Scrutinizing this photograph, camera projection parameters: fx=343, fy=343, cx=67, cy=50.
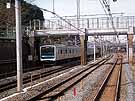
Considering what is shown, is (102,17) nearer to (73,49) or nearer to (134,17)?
(134,17)

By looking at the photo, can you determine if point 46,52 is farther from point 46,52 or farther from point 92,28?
point 92,28

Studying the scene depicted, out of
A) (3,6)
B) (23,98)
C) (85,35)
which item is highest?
(3,6)

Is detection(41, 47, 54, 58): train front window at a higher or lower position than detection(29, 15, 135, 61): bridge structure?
lower

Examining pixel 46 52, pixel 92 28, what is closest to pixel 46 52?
pixel 46 52

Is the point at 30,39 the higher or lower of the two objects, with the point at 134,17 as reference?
lower

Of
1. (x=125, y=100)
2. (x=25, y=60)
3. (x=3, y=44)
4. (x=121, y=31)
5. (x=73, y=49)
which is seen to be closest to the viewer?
(x=125, y=100)

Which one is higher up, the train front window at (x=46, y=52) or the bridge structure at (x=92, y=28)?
the bridge structure at (x=92, y=28)

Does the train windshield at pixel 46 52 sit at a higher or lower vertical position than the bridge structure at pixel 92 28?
lower

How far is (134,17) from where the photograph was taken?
47.9 m

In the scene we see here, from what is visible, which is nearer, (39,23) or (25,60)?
(25,60)

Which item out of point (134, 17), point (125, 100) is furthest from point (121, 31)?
point (125, 100)

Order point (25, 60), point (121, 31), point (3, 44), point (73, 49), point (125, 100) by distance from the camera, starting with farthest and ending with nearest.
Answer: point (73, 49)
point (121, 31)
point (25, 60)
point (3, 44)
point (125, 100)

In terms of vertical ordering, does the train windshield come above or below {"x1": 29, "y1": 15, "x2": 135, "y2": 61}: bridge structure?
below

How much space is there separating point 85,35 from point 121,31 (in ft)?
16.5
